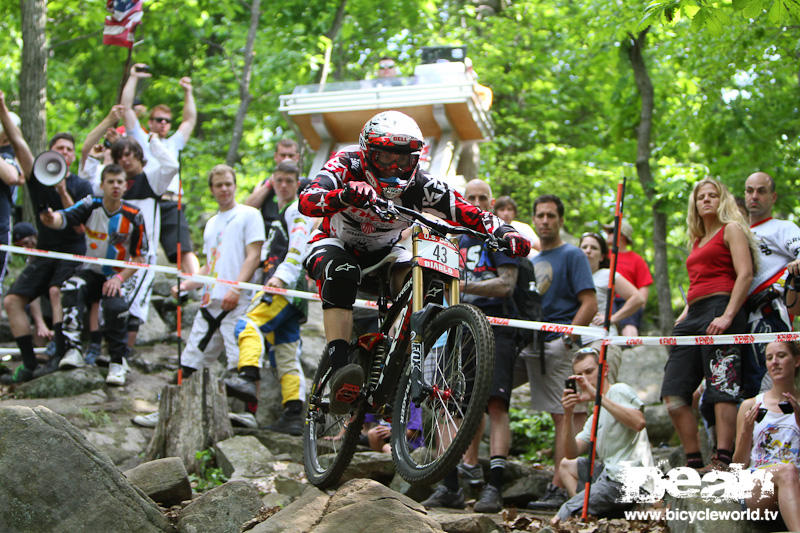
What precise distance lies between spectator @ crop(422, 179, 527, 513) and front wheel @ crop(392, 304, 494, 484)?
174cm

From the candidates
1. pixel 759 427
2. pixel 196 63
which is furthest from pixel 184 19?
pixel 759 427

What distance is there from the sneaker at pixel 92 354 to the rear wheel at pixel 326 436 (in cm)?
392

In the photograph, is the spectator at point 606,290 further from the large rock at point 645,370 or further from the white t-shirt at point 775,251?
the large rock at point 645,370

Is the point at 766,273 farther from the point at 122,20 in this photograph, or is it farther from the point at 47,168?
the point at 122,20

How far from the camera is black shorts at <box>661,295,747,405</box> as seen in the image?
6.42 m

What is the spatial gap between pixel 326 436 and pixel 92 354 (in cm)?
422

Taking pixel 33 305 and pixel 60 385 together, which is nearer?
pixel 60 385

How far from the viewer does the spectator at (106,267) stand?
358 inches

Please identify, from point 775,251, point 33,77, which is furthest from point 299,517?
point 33,77

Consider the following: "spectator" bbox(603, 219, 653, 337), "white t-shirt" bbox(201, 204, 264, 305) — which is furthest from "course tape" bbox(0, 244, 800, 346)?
"spectator" bbox(603, 219, 653, 337)

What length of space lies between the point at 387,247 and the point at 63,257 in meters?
4.85

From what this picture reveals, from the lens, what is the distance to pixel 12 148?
9.71m

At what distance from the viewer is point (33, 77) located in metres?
11.9

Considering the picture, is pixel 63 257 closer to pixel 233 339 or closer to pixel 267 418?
pixel 233 339
